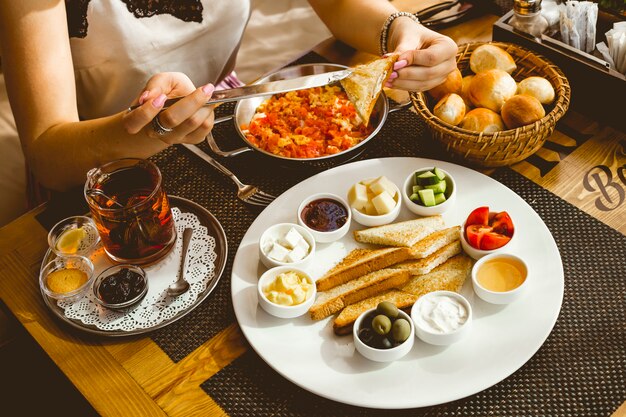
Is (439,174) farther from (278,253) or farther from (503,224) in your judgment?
(278,253)

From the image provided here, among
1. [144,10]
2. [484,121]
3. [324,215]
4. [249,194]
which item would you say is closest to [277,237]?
[324,215]

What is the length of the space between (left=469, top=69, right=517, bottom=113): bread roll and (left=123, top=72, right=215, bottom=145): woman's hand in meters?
0.82

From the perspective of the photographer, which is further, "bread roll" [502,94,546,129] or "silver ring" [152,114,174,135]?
"bread roll" [502,94,546,129]

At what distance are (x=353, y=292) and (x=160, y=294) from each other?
1.65 ft

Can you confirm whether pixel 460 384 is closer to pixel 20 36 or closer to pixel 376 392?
pixel 376 392

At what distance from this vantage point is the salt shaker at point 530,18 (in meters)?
2.07

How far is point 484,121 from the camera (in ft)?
5.93

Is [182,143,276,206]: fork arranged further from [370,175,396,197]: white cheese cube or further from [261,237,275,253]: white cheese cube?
[370,175,396,197]: white cheese cube

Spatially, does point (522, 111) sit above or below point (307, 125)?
above

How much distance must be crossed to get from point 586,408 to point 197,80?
5.97 ft

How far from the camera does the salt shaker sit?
2.07 m

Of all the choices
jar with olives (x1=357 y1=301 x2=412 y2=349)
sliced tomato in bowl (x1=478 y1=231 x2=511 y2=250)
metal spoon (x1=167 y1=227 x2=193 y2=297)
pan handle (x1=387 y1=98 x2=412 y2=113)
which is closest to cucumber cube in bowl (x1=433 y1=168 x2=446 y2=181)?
sliced tomato in bowl (x1=478 y1=231 x2=511 y2=250)

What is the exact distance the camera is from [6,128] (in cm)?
311

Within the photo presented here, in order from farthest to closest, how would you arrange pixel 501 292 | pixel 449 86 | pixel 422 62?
pixel 449 86, pixel 422 62, pixel 501 292
